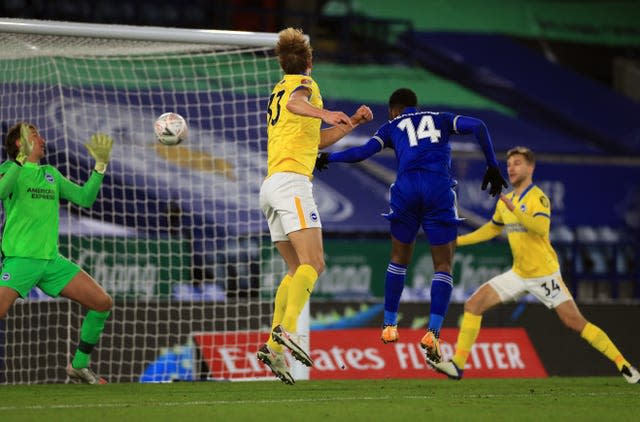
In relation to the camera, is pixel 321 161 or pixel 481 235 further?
pixel 481 235

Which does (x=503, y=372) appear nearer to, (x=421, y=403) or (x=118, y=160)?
(x=421, y=403)

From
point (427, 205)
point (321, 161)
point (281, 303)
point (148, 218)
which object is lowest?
point (281, 303)

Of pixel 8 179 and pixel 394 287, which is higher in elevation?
pixel 8 179

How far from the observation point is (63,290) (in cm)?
827

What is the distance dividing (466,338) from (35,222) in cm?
347

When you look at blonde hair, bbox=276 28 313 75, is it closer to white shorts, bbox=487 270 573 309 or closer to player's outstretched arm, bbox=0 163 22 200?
player's outstretched arm, bbox=0 163 22 200

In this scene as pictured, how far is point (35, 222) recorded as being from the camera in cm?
823

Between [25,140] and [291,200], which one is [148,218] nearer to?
[25,140]

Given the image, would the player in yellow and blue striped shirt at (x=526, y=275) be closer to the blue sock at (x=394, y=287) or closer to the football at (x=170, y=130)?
the blue sock at (x=394, y=287)

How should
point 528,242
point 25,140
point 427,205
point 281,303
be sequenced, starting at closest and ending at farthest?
point 281,303, point 427,205, point 25,140, point 528,242

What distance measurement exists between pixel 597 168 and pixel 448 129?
449 inches

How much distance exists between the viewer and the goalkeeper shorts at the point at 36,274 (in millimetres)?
8078

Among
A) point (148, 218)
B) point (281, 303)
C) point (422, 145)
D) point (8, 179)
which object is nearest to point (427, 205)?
point (422, 145)

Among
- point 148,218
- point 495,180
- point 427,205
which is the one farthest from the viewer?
point 148,218
